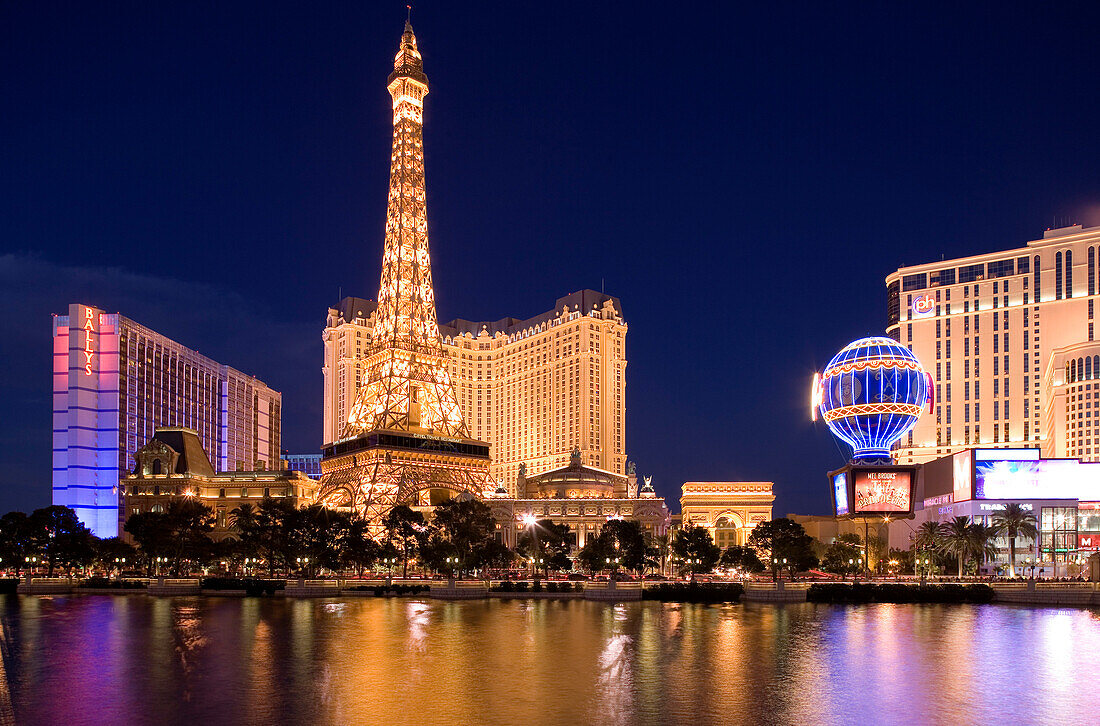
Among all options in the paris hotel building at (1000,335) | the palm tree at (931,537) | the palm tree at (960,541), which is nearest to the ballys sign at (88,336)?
the palm tree at (931,537)

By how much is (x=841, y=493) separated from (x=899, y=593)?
43.0 m

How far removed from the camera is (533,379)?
174625 millimetres

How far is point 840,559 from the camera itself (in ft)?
319

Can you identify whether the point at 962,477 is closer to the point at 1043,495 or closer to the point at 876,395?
the point at 1043,495

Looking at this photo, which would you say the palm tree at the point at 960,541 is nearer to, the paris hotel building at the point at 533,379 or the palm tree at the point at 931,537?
the palm tree at the point at 931,537

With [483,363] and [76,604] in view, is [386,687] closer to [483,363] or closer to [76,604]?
[76,604]

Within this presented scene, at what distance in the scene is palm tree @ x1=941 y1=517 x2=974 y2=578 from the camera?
8344cm

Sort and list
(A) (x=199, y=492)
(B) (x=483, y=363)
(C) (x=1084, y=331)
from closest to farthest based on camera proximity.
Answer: (A) (x=199, y=492), (C) (x=1084, y=331), (B) (x=483, y=363)

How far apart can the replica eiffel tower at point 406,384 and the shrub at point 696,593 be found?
48.5 metres

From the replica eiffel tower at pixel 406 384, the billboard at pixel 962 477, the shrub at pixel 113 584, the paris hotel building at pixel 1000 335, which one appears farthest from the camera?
the paris hotel building at pixel 1000 335

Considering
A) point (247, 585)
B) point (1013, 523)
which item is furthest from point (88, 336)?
point (1013, 523)

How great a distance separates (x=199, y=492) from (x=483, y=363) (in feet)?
260

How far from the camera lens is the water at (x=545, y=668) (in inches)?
1019

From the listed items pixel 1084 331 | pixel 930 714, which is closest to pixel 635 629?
pixel 930 714
